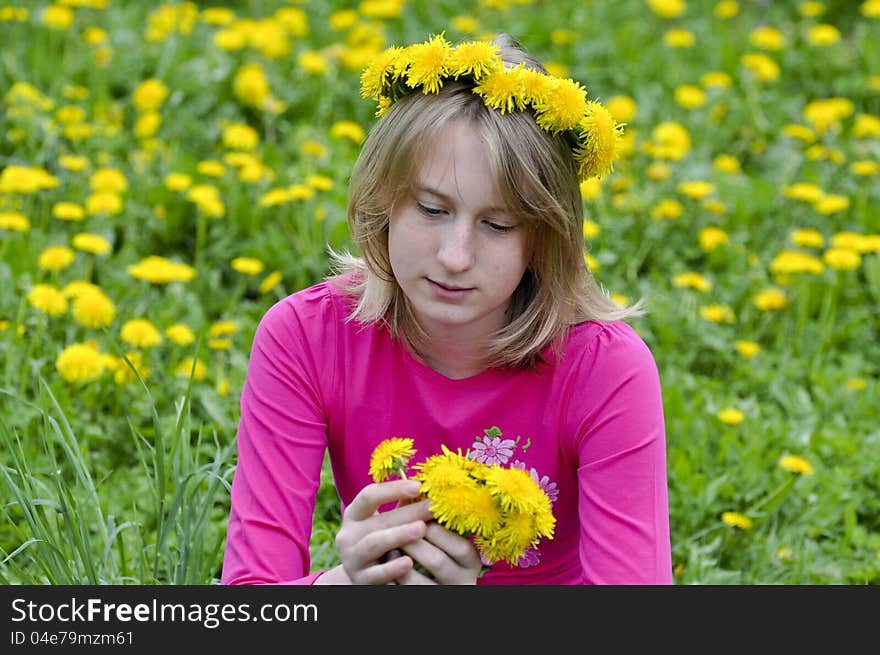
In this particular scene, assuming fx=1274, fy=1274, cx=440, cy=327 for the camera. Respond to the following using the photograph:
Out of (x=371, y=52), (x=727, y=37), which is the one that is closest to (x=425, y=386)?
(x=371, y=52)

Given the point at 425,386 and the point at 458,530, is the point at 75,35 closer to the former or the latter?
the point at 425,386

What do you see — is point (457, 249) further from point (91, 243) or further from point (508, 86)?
point (91, 243)

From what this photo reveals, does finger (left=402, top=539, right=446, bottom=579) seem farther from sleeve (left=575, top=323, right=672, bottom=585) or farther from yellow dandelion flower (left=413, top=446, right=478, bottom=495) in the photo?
sleeve (left=575, top=323, right=672, bottom=585)

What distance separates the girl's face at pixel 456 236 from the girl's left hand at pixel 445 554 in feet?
1.14

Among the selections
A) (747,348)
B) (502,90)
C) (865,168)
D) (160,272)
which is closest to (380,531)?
(502,90)

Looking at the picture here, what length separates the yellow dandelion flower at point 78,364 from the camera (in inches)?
106

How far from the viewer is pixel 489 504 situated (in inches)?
58.0

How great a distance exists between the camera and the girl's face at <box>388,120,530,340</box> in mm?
1698

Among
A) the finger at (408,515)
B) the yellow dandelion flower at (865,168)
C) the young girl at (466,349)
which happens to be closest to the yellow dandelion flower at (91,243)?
the young girl at (466,349)

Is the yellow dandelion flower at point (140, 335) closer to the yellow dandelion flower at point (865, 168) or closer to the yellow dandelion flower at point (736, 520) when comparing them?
the yellow dandelion flower at point (736, 520)

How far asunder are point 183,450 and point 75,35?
2.64 meters

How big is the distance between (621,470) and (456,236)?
1.40ft

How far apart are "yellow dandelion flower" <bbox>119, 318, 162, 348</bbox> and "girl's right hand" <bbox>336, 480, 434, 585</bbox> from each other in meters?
1.29

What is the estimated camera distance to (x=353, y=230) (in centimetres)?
191
